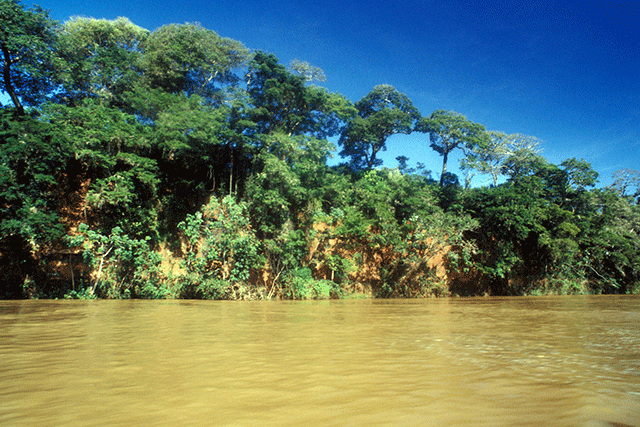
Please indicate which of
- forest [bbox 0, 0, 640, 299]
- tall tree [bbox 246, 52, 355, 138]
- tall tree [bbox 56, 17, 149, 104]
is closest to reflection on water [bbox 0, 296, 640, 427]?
forest [bbox 0, 0, 640, 299]

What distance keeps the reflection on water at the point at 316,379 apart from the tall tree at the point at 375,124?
67.7 feet

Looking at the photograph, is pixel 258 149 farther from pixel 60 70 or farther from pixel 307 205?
pixel 60 70

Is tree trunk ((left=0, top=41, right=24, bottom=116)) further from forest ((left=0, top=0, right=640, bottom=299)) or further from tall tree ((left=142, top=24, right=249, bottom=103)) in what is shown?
tall tree ((left=142, top=24, right=249, bottom=103))

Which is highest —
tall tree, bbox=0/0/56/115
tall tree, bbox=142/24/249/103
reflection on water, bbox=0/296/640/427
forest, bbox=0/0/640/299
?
tall tree, bbox=142/24/249/103

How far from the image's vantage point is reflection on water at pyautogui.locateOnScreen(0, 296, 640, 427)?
67.8 inches

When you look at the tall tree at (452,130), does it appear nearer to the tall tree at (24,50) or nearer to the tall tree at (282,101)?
the tall tree at (282,101)

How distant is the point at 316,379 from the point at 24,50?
18.6m

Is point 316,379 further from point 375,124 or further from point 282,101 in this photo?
point 375,124

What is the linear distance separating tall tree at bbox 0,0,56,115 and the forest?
0.06 metres

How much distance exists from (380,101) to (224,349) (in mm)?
24644

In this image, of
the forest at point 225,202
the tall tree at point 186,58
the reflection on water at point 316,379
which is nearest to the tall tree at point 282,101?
the forest at point 225,202

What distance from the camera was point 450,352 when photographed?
3291 millimetres

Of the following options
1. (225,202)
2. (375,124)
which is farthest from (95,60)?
(375,124)

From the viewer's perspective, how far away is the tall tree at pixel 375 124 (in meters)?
23.7
